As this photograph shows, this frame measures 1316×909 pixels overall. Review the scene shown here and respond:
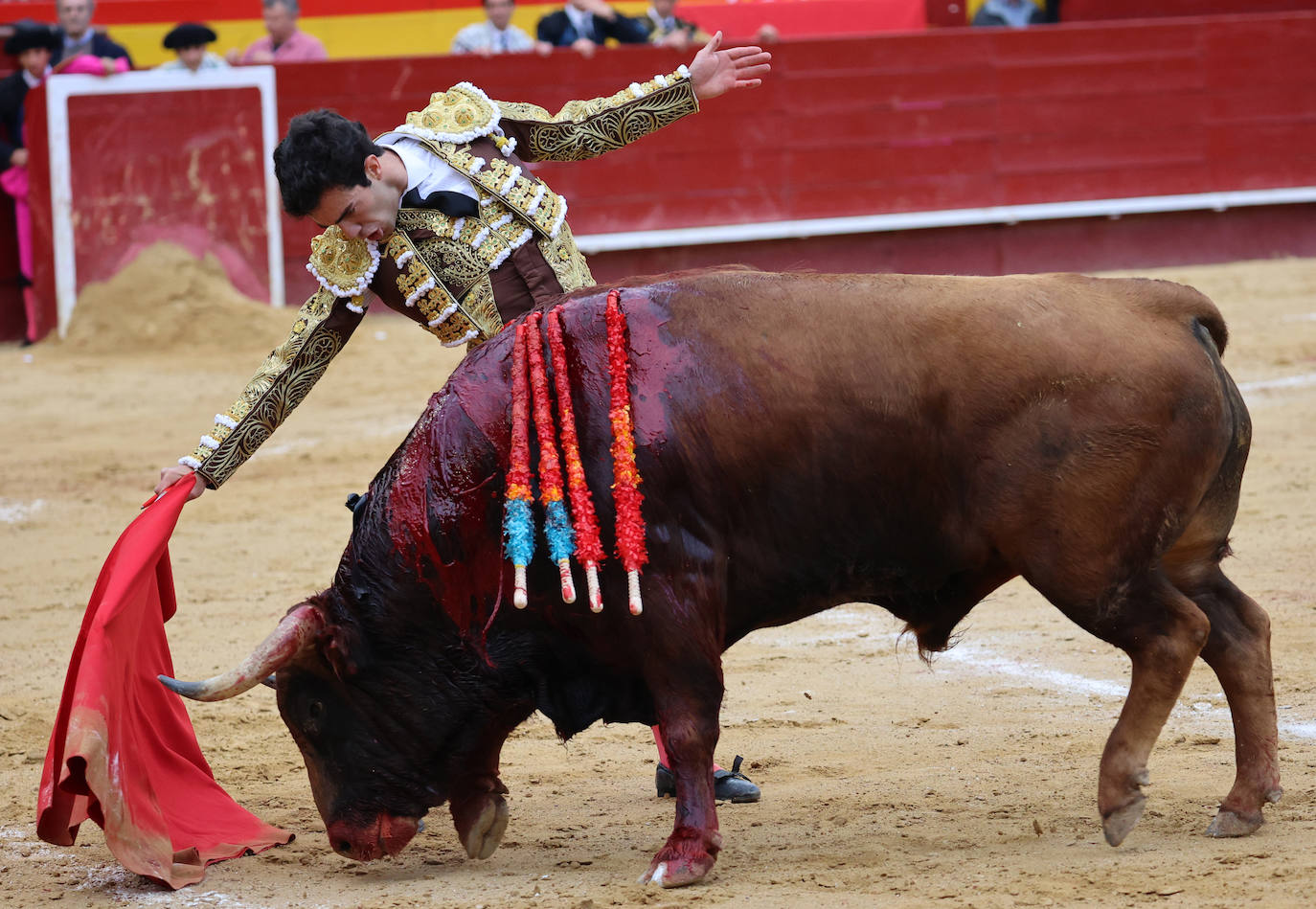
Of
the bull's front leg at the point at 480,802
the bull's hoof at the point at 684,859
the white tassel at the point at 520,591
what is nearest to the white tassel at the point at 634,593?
the white tassel at the point at 520,591

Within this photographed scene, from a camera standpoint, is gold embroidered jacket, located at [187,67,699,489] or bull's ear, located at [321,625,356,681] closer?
bull's ear, located at [321,625,356,681]

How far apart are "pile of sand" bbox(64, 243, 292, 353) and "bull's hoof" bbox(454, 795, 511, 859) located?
6.39 meters

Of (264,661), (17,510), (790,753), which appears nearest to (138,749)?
(264,661)

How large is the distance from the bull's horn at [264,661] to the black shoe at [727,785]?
2.87ft

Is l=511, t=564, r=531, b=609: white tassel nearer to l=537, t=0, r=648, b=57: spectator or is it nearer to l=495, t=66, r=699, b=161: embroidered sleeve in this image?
l=495, t=66, r=699, b=161: embroidered sleeve

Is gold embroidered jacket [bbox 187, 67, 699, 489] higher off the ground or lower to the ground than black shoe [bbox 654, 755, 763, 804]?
higher

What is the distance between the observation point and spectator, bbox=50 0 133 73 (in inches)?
377

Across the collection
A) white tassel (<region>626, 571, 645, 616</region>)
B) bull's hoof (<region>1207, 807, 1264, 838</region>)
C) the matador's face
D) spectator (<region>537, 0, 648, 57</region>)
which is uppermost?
spectator (<region>537, 0, 648, 57</region>)

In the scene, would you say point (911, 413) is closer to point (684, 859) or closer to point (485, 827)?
point (684, 859)

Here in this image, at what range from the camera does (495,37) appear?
33.3ft

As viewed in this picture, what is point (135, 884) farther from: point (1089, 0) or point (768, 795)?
point (1089, 0)

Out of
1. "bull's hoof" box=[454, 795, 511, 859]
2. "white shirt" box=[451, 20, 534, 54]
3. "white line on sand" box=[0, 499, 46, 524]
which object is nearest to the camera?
"bull's hoof" box=[454, 795, 511, 859]

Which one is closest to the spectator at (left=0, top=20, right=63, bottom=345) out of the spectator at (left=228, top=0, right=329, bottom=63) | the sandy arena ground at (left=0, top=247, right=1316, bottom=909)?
the spectator at (left=228, top=0, right=329, bottom=63)

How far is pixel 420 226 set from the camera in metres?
3.52
